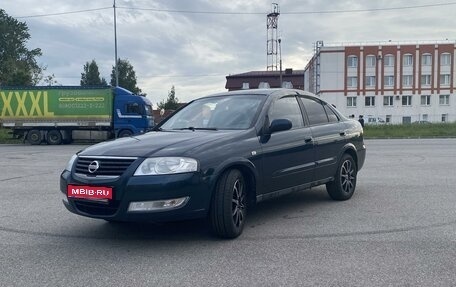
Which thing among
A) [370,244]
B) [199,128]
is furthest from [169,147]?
[370,244]

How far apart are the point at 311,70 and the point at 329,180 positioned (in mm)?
73420

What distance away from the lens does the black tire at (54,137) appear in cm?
2872

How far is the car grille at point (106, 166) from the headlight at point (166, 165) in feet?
0.48

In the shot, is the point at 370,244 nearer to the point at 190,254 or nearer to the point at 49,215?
the point at 190,254

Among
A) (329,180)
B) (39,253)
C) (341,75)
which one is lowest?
(39,253)

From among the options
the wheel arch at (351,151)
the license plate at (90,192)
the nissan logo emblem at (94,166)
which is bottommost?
the license plate at (90,192)

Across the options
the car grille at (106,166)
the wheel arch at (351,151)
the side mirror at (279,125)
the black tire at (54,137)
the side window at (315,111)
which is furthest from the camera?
the black tire at (54,137)

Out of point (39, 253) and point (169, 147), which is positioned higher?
point (169, 147)

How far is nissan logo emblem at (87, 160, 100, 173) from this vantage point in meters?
4.69

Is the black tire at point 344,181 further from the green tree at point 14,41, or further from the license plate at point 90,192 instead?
the green tree at point 14,41

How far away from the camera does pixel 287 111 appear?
6.24 m

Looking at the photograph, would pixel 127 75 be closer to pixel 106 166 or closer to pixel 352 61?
pixel 352 61

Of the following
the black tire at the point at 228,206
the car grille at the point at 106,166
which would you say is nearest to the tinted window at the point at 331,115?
the black tire at the point at 228,206

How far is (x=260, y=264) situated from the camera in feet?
14.1
